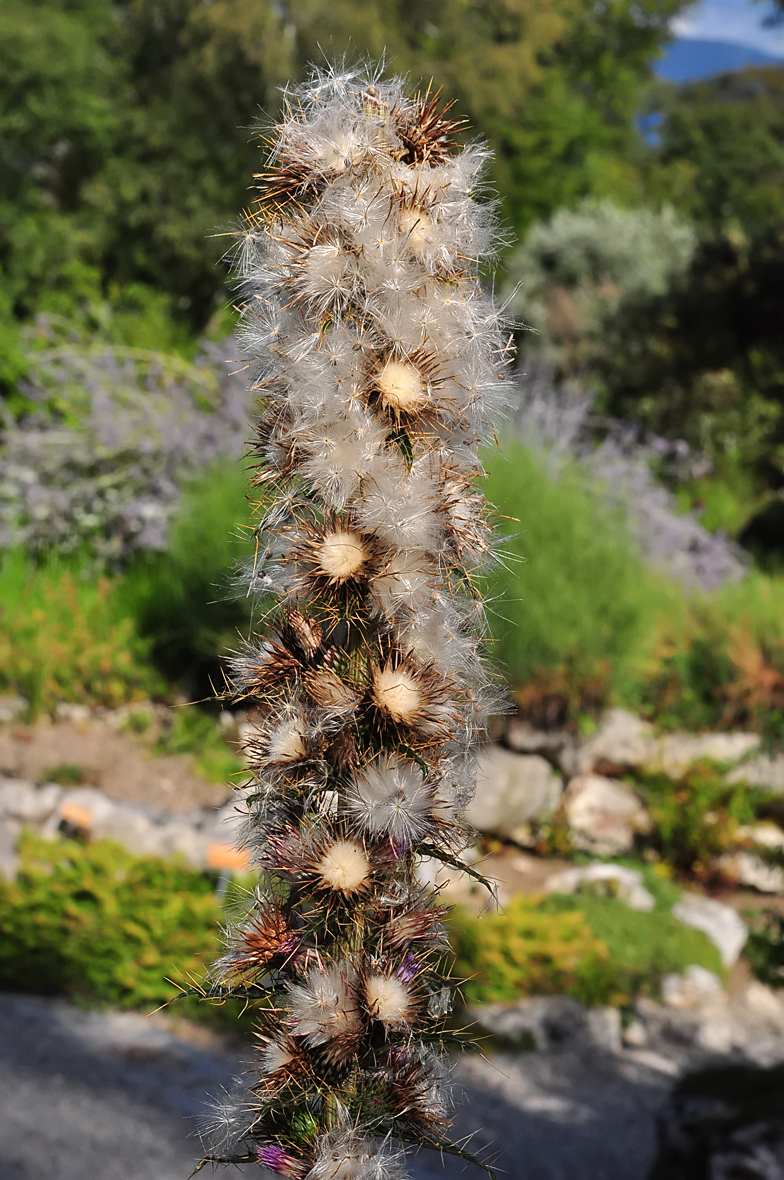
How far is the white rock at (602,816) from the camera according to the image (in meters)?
6.14

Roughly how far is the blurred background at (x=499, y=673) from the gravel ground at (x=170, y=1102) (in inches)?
0.6

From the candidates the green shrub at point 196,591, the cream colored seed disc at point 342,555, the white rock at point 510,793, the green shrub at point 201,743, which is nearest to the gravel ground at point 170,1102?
the white rock at point 510,793

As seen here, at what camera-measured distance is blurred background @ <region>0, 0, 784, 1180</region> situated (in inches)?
151

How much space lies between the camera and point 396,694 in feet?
3.51

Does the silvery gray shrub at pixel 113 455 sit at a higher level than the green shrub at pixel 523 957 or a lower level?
higher

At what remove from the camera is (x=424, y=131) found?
1160 millimetres

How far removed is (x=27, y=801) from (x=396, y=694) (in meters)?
4.78

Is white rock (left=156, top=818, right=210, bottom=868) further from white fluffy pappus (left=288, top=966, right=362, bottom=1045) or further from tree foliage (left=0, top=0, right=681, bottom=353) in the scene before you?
tree foliage (left=0, top=0, right=681, bottom=353)

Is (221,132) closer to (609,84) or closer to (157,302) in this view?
(157,302)

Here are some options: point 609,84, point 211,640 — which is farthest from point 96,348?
point 609,84

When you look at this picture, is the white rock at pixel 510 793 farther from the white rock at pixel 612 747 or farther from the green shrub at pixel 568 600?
the green shrub at pixel 568 600

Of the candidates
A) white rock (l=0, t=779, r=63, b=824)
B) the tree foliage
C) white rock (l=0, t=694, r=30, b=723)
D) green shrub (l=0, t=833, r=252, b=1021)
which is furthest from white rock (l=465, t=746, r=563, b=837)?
the tree foliage

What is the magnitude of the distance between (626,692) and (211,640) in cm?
268

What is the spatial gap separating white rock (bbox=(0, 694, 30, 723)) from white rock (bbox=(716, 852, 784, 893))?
14.4ft
